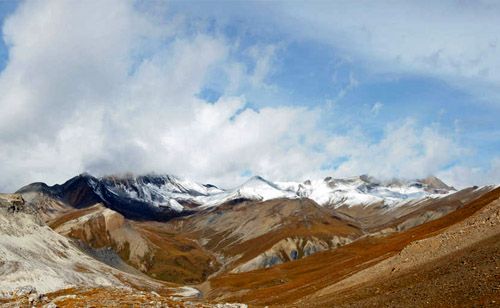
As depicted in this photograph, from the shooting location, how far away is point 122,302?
35438mm

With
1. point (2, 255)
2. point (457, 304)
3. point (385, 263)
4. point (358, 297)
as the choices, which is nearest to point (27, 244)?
point (2, 255)

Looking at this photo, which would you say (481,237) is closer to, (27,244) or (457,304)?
(457,304)

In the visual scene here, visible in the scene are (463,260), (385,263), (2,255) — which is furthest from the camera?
(2,255)

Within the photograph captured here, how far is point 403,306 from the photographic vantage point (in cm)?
3825

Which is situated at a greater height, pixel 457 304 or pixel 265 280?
pixel 265 280

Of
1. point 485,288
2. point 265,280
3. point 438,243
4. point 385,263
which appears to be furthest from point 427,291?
point 265,280

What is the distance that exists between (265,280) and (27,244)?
324 ft

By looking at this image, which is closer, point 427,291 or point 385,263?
point 427,291

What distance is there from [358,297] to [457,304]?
16.5 meters

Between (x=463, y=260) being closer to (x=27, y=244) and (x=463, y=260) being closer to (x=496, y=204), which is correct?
(x=496, y=204)

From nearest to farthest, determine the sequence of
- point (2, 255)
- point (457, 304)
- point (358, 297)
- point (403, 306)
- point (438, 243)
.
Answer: point (457, 304) → point (403, 306) → point (358, 297) → point (438, 243) → point (2, 255)

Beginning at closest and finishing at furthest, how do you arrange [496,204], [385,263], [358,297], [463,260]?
[463,260], [358,297], [496,204], [385,263]

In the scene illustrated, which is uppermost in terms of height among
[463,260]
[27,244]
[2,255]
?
[27,244]

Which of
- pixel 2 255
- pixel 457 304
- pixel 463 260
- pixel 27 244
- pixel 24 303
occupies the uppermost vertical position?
pixel 27 244
